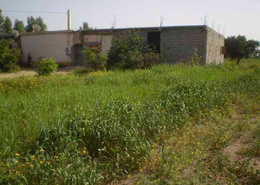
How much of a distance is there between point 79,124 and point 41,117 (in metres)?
0.72

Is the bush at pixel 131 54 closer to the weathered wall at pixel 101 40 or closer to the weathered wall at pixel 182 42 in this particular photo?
the weathered wall at pixel 182 42

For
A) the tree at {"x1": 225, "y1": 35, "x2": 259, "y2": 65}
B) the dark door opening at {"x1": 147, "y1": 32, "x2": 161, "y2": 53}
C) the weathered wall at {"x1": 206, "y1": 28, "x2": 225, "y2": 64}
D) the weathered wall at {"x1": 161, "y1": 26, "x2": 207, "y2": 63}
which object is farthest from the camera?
the tree at {"x1": 225, "y1": 35, "x2": 259, "y2": 65}

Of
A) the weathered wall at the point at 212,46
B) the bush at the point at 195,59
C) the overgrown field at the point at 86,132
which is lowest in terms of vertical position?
the overgrown field at the point at 86,132

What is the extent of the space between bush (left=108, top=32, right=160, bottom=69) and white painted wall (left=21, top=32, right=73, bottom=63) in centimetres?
505

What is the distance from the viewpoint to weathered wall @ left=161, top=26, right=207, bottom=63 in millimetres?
15321

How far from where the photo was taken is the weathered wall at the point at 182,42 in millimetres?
15321

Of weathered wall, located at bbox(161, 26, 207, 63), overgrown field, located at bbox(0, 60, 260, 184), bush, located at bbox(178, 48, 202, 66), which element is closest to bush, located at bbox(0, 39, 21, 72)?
weathered wall, located at bbox(161, 26, 207, 63)

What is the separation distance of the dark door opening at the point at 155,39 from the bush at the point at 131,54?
38 cm

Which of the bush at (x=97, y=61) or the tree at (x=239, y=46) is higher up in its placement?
the tree at (x=239, y=46)

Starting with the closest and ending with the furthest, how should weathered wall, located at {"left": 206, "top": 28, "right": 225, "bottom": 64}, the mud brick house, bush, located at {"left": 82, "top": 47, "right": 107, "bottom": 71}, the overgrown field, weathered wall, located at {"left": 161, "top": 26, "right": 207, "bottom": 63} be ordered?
1. the overgrown field
2. bush, located at {"left": 82, "top": 47, "right": 107, "bottom": 71}
3. weathered wall, located at {"left": 161, "top": 26, "right": 207, "bottom": 63}
4. the mud brick house
5. weathered wall, located at {"left": 206, "top": 28, "right": 225, "bottom": 64}

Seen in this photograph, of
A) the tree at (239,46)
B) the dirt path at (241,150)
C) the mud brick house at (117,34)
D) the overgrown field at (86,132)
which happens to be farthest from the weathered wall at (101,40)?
the tree at (239,46)

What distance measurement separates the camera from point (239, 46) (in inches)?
1020

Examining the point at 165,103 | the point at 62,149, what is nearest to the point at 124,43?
the point at 165,103

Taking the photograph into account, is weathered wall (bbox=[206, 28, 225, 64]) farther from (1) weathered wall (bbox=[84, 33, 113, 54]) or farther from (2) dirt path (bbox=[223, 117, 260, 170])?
(2) dirt path (bbox=[223, 117, 260, 170])
